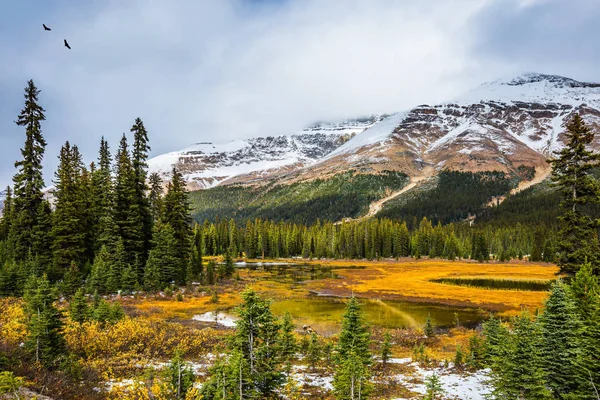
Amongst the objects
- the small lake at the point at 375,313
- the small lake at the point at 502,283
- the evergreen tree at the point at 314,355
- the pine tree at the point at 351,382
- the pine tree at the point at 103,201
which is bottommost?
the small lake at the point at 502,283

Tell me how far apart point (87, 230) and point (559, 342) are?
167 ft

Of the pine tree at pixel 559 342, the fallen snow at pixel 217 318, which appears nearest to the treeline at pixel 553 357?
the pine tree at pixel 559 342

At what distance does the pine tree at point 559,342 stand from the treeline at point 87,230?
39.8m

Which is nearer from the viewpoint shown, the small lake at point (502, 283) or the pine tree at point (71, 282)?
the pine tree at point (71, 282)

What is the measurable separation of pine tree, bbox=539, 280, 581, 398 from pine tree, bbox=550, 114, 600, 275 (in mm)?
12541

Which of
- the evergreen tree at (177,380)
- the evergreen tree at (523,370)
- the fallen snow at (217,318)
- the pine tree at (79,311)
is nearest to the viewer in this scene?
the evergreen tree at (523,370)

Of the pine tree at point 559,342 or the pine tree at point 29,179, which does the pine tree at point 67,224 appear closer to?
the pine tree at point 29,179

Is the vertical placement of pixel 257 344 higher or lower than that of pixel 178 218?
lower

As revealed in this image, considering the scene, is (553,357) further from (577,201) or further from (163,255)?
(163,255)

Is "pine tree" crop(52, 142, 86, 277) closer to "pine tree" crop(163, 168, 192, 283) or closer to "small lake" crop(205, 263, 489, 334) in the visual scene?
"pine tree" crop(163, 168, 192, 283)

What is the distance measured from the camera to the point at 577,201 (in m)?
24.7

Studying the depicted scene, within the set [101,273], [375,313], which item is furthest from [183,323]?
[375,313]

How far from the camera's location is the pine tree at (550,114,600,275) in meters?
24.0

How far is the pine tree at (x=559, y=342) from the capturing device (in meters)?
13.1
